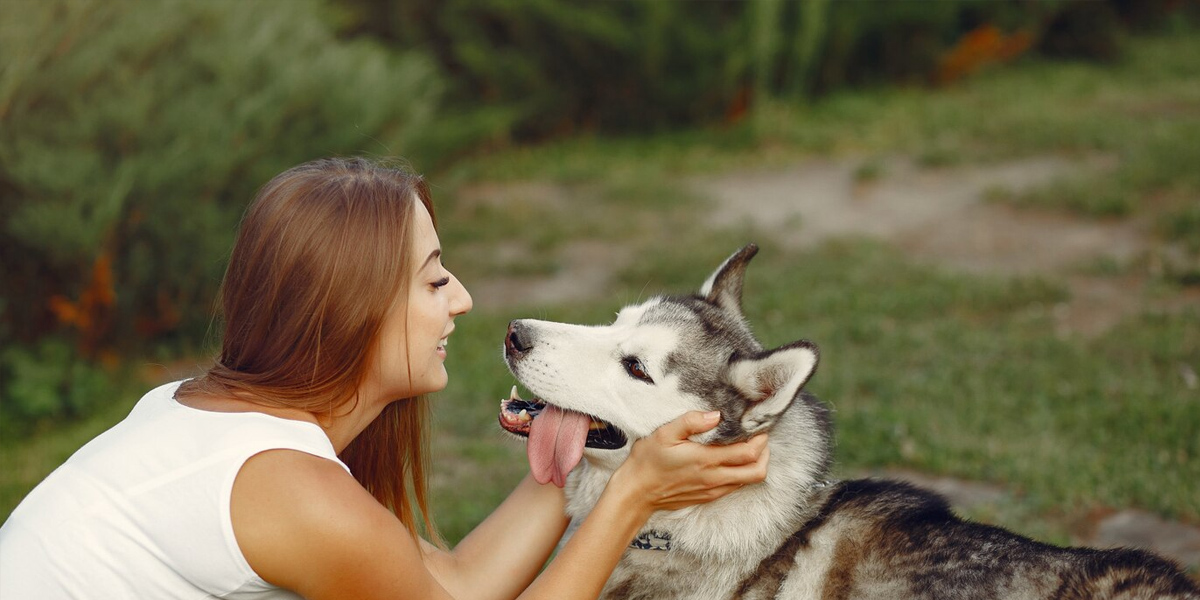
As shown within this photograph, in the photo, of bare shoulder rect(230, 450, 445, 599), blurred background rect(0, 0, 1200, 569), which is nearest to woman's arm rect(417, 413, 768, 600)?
bare shoulder rect(230, 450, 445, 599)

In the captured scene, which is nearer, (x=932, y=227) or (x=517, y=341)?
(x=517, y=341)

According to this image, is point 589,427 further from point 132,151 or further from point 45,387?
point 132,151

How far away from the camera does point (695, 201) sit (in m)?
8.80

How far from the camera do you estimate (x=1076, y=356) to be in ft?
18.5

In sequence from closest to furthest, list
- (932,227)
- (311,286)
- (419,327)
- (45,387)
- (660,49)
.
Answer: (311,286) < (419,327) < (45,387) < (932,227) < (660,49)

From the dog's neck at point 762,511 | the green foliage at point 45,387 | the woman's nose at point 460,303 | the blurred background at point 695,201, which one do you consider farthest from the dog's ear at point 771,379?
the green foliage at point 45,387

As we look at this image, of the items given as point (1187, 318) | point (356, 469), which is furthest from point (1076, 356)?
point (356, 469)

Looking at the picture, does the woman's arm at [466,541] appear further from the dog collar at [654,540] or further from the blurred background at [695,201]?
the blurred background at [695,201]

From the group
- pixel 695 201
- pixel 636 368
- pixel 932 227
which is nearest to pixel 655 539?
pixel 636 368

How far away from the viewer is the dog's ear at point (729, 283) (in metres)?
3.55

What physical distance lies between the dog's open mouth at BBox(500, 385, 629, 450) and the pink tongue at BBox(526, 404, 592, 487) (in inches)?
1.1

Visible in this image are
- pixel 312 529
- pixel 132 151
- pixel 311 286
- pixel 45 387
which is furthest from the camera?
pixel 132 151

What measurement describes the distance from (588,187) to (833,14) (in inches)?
133

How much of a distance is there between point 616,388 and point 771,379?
47 centimetres
